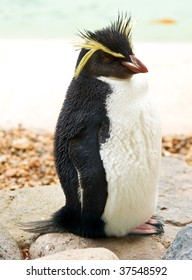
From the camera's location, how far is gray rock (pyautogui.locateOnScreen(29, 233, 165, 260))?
1.70 m

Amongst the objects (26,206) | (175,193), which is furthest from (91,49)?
(175,193)

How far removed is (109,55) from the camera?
159 centimetres

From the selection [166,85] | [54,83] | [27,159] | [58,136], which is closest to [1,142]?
[27,159]

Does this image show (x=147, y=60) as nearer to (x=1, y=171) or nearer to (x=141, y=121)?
(x=1, y=171)

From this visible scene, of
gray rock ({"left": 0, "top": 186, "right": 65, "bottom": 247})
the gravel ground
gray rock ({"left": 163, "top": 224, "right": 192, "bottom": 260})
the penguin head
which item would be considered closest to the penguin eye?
the penguin head

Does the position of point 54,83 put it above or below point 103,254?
above

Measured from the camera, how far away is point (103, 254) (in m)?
1.48

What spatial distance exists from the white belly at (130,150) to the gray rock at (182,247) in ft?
0.70

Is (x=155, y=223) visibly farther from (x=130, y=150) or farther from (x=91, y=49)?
(x=91, y=49)

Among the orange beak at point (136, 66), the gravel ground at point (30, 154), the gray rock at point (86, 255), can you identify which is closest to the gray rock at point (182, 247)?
the gray rock at point (86, 255)

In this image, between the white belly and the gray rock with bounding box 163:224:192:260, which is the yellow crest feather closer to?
the white belly

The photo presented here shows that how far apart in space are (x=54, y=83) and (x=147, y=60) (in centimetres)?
55
